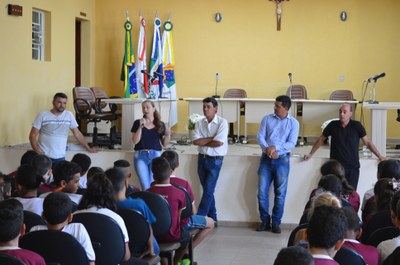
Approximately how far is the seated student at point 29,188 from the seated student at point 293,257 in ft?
7.74

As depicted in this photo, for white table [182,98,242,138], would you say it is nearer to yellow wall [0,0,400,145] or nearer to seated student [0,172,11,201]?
yellow wall [0,0,400,145]

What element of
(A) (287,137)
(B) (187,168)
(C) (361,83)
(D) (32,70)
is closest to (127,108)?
(B) (187,168)

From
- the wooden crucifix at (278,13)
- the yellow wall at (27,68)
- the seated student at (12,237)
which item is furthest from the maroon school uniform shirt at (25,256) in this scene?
the wooden crucifix at (278,13)

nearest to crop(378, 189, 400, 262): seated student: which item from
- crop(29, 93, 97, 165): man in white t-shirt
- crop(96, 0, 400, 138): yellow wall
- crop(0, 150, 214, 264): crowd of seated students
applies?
crop(0, 150, 214, 264): crowd of seated students

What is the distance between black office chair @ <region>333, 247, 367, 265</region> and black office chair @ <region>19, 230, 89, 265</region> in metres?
1.33

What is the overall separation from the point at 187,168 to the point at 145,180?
0.72 m

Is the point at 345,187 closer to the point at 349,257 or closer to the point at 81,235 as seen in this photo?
the point at 349,257

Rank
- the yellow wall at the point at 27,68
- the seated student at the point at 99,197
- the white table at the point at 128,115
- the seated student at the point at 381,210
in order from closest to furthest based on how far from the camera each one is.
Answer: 1. the seated student at the point at 99,197
2. the seated student at the point at 381,210
3. the white table at the point at 128,115
4. the yellow wall at the point at 27,68

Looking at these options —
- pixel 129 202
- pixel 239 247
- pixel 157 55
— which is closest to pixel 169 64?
pixel 157 55

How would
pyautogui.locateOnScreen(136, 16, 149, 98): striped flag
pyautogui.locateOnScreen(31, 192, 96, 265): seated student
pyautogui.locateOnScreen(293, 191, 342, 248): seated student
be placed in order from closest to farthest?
pyautogui.locateOnScreen(31, 192, 96, 265): seated student
pyautogui.locateOnScreen(293, 191, 342, 248): seated student
pyautogui.locateOnScreen(136, 16, 149, 98): striped flag

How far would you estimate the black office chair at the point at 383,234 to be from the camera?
12.1 ft

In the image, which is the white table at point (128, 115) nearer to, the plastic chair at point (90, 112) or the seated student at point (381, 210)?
the plastic chair at point (90, 112)

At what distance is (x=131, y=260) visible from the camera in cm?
414

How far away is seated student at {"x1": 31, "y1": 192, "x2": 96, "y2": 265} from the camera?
3.49 meters
